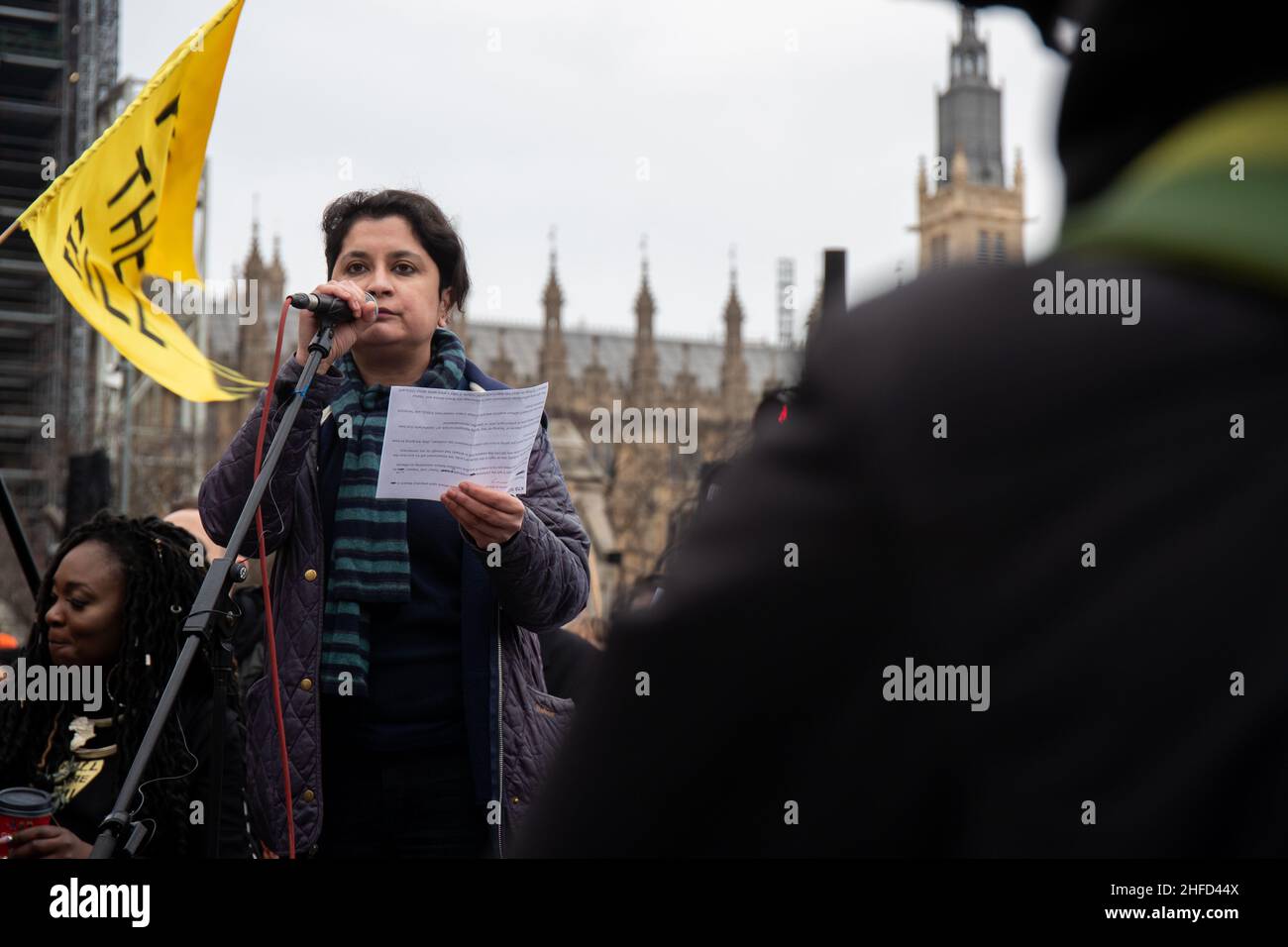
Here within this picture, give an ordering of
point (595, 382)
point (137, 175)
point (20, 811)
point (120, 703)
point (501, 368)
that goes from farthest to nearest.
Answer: point (595, 382) < point (501, 368) < point (137, 175) < point (120, 703) < point (20, 811)

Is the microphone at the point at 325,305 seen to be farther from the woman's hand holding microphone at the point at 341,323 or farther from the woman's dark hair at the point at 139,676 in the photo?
the woman's dark hair at the point at 139,676

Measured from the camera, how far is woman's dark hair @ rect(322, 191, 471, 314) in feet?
11.7

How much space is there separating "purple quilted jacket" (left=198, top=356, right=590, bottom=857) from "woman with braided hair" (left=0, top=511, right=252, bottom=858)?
0.43 metres

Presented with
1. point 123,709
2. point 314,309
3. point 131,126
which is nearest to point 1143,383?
point 314,309

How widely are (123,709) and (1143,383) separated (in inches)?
143

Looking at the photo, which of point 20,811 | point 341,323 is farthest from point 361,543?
point 20,811

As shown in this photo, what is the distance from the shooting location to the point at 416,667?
10.4ft

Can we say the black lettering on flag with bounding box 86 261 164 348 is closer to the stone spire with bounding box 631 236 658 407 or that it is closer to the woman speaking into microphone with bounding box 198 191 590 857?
the woman speaking into microphone with bounding box 198 191 590 857

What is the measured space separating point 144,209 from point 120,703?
1439 millimetres

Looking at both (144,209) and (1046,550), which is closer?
(1046,550)

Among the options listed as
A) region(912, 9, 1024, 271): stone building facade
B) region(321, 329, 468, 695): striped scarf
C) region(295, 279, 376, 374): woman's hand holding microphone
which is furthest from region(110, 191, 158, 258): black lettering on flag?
region(912, 9, 1024, 271): stone building facade

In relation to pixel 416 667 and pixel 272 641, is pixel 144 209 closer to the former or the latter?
pixel 272 641

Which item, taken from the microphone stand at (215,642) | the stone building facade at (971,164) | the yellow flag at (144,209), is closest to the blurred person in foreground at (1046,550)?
the microphone stand at (215,642)
